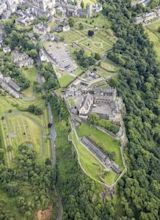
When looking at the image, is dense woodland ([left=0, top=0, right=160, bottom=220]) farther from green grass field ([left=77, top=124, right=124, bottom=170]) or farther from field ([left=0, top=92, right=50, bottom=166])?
green grass field ([left=77, top=124, right=124, bottom=170])

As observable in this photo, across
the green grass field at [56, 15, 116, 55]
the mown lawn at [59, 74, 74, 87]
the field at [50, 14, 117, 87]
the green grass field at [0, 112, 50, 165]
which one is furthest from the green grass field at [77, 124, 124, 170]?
the green grass field at [56, 15, 116, 55]

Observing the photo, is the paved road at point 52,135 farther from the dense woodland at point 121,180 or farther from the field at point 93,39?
the field at point 93,39

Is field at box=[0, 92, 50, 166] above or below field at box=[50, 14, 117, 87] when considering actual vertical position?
below

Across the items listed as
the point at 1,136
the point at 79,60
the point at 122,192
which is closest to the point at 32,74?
the point at 79,60

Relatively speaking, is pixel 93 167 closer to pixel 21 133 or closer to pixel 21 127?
pixel 21 133

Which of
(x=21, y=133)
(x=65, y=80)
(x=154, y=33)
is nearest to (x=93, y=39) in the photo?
(x=154, y=33)

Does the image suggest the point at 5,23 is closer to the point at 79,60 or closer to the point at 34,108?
the point at 79,60
